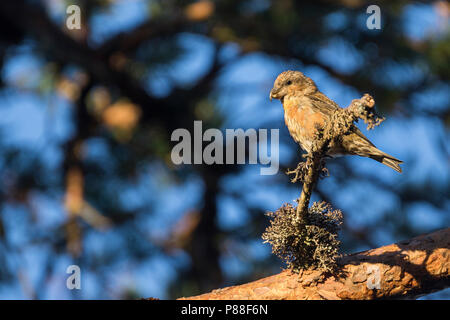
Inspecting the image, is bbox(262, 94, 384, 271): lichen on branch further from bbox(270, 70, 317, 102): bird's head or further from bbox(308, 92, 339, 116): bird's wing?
bbox(270, 70, 317, 102): bird's head

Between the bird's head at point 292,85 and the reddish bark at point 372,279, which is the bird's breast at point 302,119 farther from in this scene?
the reddish bark at point 372,279

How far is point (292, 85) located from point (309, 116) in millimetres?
374

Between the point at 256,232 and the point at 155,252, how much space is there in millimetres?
1239

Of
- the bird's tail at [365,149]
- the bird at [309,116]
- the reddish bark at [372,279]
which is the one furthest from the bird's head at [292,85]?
the reddish bark at [372,279]

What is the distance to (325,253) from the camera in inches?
93.4

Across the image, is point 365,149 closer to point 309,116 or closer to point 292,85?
point 309,116

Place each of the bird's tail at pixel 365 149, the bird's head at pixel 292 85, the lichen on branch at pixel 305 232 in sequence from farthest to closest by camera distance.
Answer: the bird's head at pixel 292 85
the bird's tail at pixel 365 149
the lichen on branch at pixel 305 232

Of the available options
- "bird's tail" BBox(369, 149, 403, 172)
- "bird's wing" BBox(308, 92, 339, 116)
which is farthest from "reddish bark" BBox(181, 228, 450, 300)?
"bird's wing" BBox(308, 92, 339, 116)

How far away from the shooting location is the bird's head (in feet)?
10.9

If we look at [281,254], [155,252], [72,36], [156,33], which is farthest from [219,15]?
[281,254]

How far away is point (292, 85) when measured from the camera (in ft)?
11.0

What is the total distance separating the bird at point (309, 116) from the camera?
273 centimetres

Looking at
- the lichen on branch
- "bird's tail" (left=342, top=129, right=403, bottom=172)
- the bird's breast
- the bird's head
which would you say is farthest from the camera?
the bird's head
